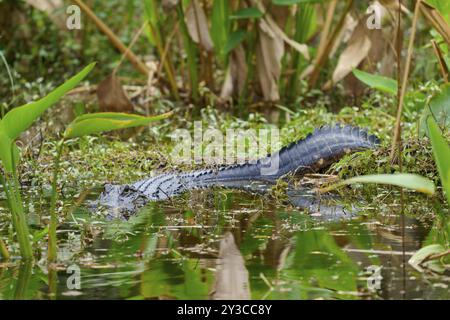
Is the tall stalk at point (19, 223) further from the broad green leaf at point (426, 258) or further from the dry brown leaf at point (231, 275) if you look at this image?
the broad green leaf at point (426, 258)

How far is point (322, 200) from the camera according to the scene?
16.2 feet

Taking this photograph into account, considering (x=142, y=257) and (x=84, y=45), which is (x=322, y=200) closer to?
(x=142, y=257)

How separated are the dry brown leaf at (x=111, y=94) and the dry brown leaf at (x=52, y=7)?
731mm

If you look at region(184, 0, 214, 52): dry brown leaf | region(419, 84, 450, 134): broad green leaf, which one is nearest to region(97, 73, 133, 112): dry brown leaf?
region(184, 0, 214, 52): dry brown leaf

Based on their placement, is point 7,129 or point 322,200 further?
point 322,200

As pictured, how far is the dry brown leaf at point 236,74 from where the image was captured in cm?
775

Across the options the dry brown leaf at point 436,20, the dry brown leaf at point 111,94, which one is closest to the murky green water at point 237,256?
the dry brown leaf at point 436,20

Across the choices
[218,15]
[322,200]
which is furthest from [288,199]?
[218,15]

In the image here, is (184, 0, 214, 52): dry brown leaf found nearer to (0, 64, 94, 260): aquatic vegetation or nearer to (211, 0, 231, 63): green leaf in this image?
(211, 0, 231, 63): green leaf

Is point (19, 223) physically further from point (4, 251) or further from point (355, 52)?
point (355, 52)

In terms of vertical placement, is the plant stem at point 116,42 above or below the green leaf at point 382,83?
above

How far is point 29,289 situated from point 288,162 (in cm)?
265

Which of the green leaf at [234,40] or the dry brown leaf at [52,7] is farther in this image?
the green leaf at [234,40]
